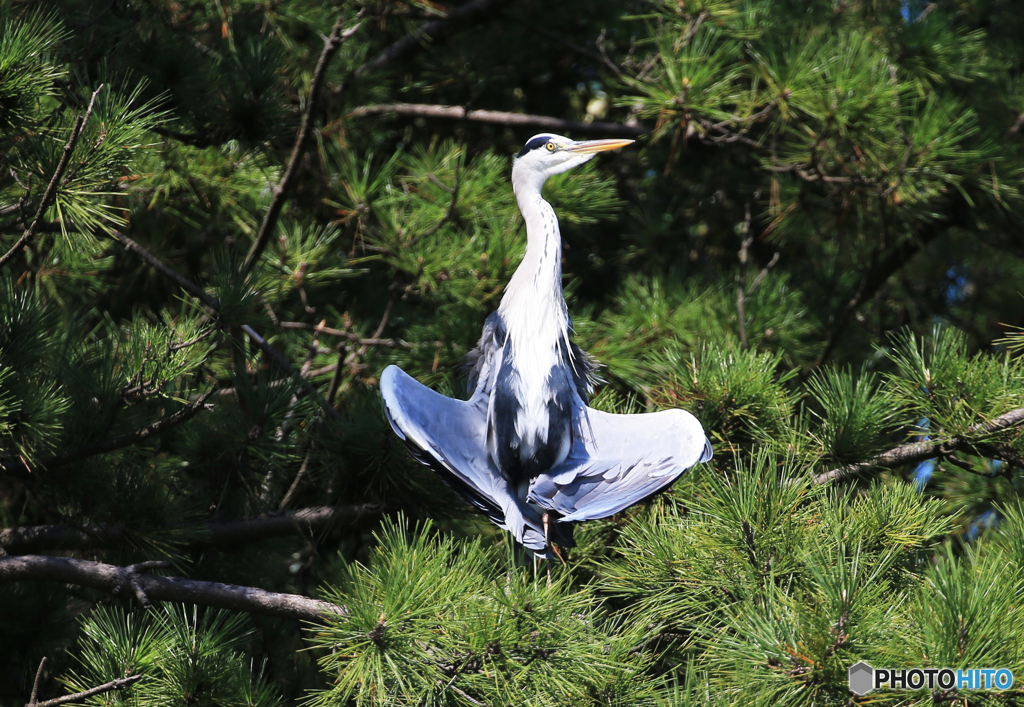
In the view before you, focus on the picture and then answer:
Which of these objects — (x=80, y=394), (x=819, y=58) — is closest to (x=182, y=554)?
(x=80, y=394)

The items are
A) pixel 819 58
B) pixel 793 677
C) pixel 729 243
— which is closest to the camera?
pixel 793 677

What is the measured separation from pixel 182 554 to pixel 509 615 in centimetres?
89

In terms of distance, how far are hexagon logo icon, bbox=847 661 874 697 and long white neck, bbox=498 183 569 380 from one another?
0.84 m

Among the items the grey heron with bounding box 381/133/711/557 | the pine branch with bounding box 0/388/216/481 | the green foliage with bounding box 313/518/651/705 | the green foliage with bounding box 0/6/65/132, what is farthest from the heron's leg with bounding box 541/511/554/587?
the green foliage with bounding box 0/6/65/132

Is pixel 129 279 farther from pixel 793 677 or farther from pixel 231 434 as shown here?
pixel 793 677

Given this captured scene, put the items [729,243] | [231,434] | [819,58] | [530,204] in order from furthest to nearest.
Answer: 1. [729,243]
2. [819,58]
3. [530,204]
4. [231,434]

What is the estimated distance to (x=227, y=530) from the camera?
6.20 feet

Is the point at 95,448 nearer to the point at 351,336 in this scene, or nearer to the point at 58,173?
the point at 58,173

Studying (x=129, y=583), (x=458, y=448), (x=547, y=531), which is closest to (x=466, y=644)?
(x=547, y=531)

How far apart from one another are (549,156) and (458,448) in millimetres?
788

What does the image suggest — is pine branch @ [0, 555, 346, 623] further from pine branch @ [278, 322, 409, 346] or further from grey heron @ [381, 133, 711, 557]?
pine branch @ [278, 322, 409, 346]

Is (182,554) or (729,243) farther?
(729,243)

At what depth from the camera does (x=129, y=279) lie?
9.93ft

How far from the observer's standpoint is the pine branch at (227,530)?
1.79 meters
